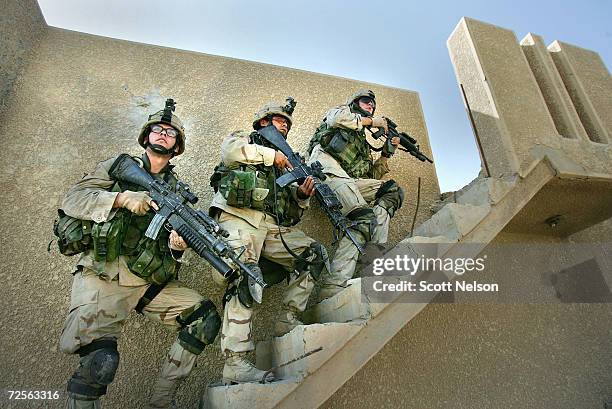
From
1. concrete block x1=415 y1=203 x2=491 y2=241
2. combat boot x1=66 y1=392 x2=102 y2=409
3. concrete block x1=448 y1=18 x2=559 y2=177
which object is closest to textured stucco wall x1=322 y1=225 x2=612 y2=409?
concrete block x1=415 y1=203 x2=491 y2=241

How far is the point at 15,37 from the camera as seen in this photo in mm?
3947

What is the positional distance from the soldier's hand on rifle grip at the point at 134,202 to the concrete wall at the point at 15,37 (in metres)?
2.18

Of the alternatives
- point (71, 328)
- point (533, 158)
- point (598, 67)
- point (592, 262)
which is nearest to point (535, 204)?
point (533, 158)

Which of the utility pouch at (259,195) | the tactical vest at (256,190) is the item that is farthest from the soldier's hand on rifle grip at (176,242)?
the utility pouch at (259,195)

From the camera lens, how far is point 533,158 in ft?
11.3

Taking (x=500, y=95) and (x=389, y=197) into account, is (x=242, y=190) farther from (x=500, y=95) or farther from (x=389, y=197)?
(x=500, y=95)

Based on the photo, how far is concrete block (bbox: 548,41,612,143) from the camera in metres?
4.23

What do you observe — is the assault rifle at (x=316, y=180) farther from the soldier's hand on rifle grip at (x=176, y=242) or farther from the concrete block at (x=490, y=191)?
the concrete block at (x=490, y=191)

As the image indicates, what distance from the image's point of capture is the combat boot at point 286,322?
2832mm

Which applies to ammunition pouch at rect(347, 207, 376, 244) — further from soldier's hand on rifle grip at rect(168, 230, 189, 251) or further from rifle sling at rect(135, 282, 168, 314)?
rifle sling at rect(135, 282, 168, 314)

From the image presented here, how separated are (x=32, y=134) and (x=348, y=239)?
9.59 feet

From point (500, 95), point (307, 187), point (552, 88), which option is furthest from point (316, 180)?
point (552, 88)

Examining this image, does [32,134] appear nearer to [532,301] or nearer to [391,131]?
[391,131]

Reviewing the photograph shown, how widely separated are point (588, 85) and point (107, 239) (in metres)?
5.00
